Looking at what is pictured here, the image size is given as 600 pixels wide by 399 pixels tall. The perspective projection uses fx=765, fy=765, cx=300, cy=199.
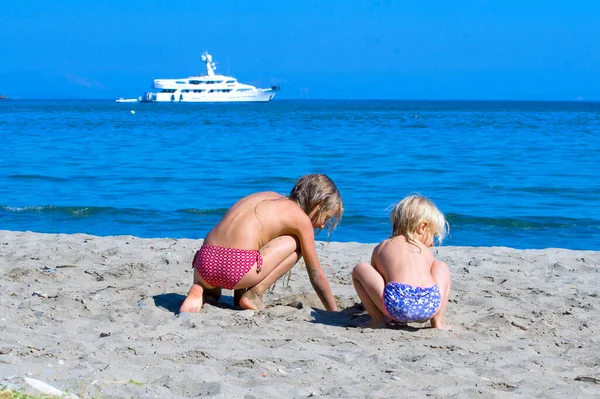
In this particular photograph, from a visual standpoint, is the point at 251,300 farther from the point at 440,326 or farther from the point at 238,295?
the point at 440,326

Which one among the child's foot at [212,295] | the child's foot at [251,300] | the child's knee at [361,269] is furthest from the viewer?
the child's foot at [212,295]

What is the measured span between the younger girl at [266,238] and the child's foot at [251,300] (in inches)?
4.7

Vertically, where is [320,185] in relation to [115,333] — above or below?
above

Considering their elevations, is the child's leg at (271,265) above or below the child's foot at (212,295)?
above

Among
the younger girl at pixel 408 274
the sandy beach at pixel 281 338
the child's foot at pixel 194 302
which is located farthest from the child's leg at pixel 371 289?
the child's foot at pixel 194 302

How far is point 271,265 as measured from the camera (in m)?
4.69

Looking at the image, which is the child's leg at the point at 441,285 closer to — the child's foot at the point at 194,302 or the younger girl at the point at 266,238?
the younger girl at the point at 266,238

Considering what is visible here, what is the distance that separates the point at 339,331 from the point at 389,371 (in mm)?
810

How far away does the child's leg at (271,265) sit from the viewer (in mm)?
4664

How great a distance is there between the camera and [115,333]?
410cm

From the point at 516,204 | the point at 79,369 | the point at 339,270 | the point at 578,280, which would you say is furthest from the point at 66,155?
the point at 79,369

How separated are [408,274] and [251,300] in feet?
3.66

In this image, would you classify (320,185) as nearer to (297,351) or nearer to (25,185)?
(297,351)

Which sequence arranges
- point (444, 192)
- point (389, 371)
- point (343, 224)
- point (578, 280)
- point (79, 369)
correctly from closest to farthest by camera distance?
point (79, 369), point (389, 371), point (578, 280), point (343, 224), point (444, 192)
